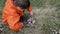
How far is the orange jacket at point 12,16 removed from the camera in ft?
15.1

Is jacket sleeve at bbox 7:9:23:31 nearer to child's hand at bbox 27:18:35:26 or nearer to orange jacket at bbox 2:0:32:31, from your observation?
orange jacket at bbox 2:0:32:31

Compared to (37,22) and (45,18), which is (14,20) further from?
(45,18)

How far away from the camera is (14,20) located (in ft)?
Answer: 15.2

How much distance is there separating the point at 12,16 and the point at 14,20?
8 centimetres

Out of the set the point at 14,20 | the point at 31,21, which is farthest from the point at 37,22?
the point at 14,20

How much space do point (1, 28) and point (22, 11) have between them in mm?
478

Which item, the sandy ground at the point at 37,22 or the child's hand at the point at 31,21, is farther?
the child's hand at the point at 31,21

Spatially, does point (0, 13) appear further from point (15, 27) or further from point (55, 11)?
point (55, 11)

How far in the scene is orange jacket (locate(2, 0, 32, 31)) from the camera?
460 cm

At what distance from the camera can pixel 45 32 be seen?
4543 mm

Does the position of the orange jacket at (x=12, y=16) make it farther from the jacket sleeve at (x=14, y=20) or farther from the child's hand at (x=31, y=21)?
the child's hand at (x=31, y=21)

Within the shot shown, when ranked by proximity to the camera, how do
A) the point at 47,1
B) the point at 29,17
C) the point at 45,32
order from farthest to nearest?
1. the point at 47,1
2. the point at 29,17
3. the point at 45,32

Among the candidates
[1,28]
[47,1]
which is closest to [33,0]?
[47,1]

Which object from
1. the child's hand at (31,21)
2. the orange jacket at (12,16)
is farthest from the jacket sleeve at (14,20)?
the child's hand at (31,21)
